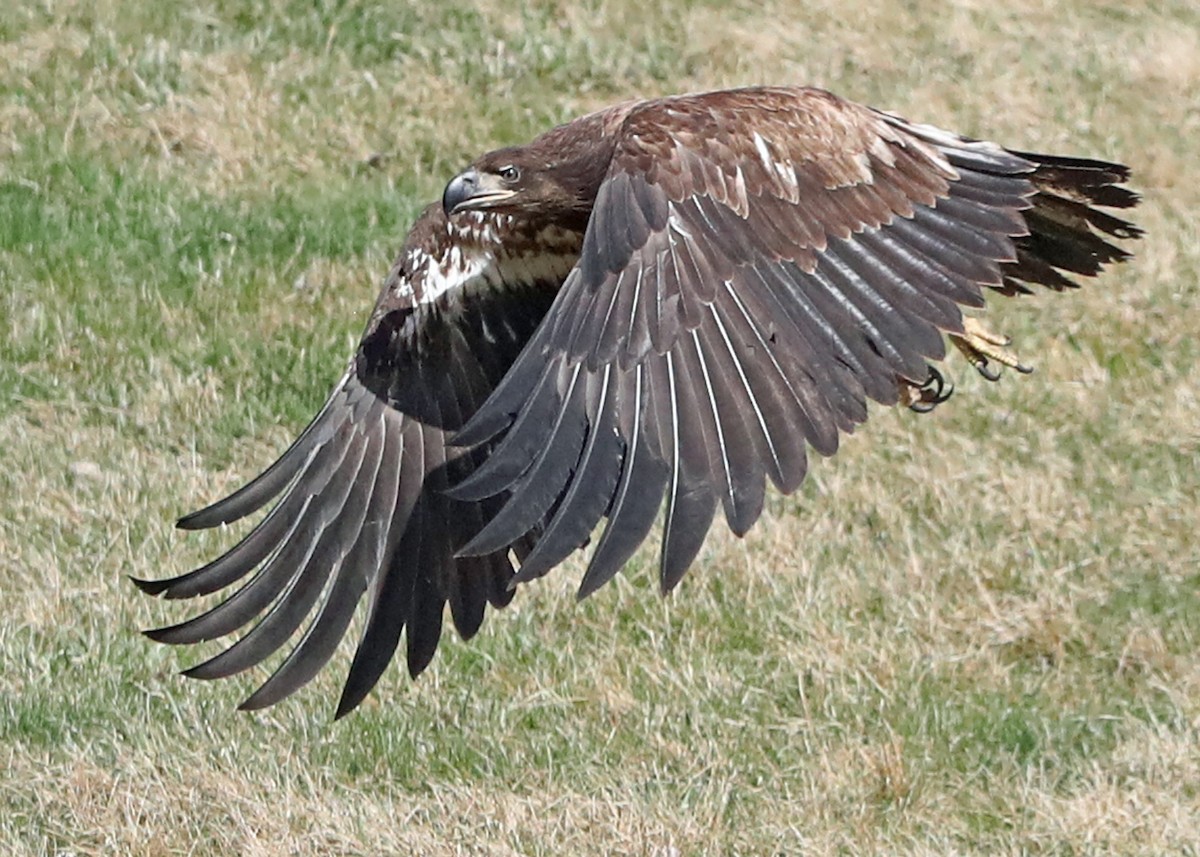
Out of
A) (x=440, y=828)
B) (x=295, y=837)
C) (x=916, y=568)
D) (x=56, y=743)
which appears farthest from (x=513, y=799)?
(x=916, y=568)

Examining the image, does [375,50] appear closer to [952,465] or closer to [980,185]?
[952,465]

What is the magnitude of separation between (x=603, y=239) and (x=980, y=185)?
44.6 inches

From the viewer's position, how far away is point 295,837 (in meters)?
5.57

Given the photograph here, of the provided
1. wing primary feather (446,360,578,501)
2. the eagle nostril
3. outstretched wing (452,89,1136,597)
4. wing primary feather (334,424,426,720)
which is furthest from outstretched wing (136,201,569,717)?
wing primary feather (446,360,578,501)

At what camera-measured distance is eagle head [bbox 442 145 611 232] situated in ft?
20.2

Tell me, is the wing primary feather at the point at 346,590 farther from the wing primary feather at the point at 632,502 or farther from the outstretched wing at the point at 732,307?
the wing primary feather at the point at 632,502

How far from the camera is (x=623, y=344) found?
509 cm

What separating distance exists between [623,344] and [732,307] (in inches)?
11.5

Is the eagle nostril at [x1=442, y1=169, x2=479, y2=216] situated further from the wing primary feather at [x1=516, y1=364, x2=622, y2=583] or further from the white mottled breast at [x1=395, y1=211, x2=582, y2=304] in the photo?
the wing primary feather at [x1=516, y1=364, x2=622, y2=583]

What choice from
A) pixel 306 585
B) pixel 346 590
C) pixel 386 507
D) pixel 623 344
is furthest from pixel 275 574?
pixel 623 344

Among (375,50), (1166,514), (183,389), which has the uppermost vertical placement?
(375,50)

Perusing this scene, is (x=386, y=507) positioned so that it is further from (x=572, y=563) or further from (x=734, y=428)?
(x=734, y=428)

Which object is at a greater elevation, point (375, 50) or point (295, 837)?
point (375, 50)

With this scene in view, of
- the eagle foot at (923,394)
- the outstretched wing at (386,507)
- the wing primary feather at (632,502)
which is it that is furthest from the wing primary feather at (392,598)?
the eagle foot at (923,394)
